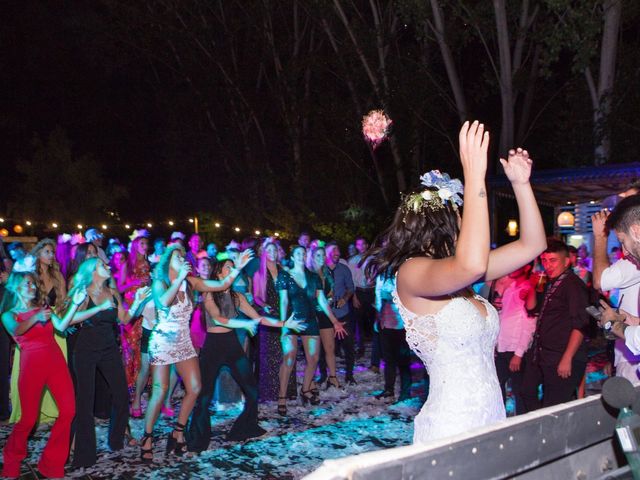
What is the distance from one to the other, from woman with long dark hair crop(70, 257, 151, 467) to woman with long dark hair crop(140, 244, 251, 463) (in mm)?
350

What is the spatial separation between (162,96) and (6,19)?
720cm

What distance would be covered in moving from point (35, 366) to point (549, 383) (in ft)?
14.9

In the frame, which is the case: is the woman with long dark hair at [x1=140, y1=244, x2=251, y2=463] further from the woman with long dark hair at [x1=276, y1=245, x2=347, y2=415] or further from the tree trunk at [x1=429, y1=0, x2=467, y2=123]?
the tree trunk at [x1=429, y1=0, x2=467, y2=123]

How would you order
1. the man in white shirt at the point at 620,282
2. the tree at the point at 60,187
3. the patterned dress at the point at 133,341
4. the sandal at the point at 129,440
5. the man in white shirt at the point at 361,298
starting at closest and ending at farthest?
the man in white shirt at the point at 620,282, the sandal at the point at 129,440, the patterned dress at the point at 133,341, the man in white shirt at the point at 361,298, the tree at the point at 60,187

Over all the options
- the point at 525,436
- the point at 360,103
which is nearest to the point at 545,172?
the point at 360,103

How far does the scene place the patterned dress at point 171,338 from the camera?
19.8 ft

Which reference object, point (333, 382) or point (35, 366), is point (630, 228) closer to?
point (35, 366)

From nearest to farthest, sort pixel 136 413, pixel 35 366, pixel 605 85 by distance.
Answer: pixel 35 366
pixel 136 413
pixel 605 85

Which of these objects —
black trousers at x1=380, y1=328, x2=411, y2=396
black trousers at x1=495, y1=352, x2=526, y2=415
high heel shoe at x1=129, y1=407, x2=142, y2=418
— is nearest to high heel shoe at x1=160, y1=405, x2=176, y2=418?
high heel shoe at x1=129, y1=407, x2=142, y2=418

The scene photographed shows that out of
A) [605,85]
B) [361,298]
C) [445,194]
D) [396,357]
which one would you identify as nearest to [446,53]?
[605,85]

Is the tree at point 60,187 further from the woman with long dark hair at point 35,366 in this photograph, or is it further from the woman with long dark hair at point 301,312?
the woman with long dark hair at point 35,366

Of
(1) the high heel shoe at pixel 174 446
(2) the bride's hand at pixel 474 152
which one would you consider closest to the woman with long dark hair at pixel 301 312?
(1) the high heel shoe at pixel 174 446

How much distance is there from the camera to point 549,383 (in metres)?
5.77

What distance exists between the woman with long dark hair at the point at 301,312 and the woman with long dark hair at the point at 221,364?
1296mm
